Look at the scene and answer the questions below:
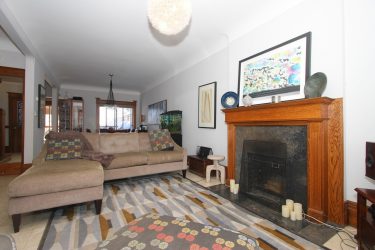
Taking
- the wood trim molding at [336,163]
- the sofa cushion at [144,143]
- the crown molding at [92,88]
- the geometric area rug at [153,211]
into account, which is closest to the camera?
the geometric area rug at [153,211]

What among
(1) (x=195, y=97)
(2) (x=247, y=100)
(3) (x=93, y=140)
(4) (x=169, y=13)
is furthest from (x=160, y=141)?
(4) (x=169, y=13)

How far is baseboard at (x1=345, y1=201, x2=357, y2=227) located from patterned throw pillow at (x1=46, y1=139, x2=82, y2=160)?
3.33m

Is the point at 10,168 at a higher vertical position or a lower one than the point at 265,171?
lower

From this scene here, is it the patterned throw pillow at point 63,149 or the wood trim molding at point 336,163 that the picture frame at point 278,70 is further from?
the patterned throw pillow at point 63,149

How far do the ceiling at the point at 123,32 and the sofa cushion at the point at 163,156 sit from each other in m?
2.11

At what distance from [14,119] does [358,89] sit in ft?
25.1

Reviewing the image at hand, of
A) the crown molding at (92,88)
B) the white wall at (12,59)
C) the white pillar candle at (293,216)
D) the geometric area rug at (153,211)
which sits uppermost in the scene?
the crown molding at (92,88)

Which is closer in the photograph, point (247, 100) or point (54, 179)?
point (54, 179)

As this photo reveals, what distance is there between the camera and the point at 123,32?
317 centimetres

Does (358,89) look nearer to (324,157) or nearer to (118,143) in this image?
(324,157)

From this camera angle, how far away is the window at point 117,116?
780cm

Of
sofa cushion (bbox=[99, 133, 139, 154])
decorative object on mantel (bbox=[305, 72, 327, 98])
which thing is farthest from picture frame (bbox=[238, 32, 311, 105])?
sofa cushion (bbox=[99, 133, 139, 154])

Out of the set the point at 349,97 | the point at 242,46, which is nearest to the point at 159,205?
the point at 349,97

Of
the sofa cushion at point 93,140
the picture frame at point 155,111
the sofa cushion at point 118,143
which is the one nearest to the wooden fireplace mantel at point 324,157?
the sofa cushion at point 118,143
